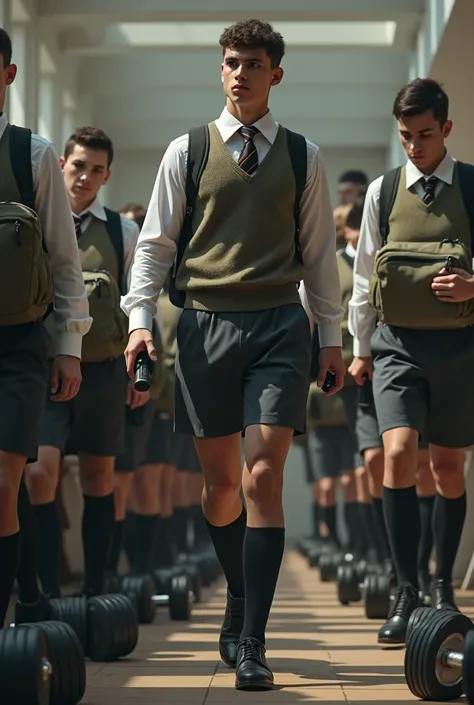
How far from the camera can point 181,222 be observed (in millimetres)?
4605

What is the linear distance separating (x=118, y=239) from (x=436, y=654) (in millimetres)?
2809

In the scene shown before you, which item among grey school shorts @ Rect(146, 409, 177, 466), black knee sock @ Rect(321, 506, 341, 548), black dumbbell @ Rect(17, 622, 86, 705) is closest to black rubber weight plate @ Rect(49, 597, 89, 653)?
black dumbbell @ Rect(17, 622, 86, 705)

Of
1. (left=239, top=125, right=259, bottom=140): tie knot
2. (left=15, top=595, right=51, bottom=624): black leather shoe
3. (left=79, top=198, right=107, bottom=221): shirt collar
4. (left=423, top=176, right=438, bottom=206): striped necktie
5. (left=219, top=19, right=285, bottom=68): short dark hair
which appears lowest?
(left=15, top=595, right=51, bottom=624): black leather shoe

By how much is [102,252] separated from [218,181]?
169 centimetres

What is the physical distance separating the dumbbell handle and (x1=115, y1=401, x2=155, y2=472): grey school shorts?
11.1ft

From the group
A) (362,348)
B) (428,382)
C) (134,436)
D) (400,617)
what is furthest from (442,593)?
(134,436)

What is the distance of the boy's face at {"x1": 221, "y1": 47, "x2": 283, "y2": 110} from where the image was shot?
455 cm

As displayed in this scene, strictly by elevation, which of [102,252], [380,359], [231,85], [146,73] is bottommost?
[380,359]

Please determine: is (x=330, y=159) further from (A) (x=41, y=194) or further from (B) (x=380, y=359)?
(A) (x=41, y=194)

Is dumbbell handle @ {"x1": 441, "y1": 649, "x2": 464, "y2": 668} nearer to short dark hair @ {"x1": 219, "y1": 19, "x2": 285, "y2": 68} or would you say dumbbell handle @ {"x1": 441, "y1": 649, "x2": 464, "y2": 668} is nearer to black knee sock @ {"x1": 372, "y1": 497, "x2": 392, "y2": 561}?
short dark hair @ {"x1": 219, "y1": 19, "x2": 285, "y2": 68}

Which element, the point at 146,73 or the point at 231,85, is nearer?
the point at 231,85

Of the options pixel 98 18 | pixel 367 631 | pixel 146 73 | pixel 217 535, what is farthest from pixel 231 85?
pixel 146 73

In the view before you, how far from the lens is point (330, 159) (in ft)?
64.2

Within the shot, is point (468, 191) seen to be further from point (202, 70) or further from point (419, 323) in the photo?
point (202, 70)
